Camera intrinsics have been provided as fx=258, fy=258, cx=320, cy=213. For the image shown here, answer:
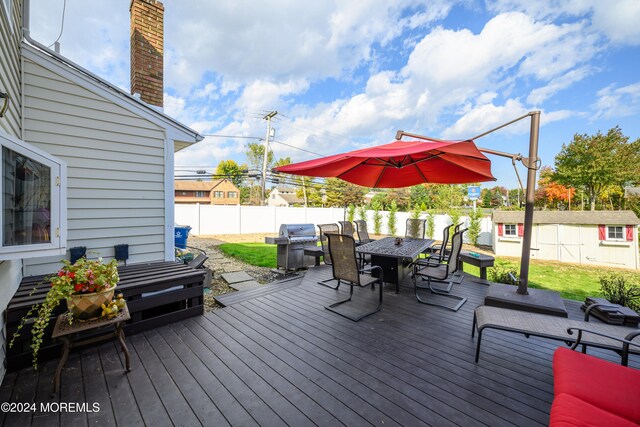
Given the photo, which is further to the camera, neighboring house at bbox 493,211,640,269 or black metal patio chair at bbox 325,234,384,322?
neighboring house at bbox 493,211,640,269

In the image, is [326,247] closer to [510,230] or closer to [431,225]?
[510,230]

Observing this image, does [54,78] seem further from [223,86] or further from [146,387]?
[223,86]

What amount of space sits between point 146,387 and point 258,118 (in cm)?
2130

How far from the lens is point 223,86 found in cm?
1461

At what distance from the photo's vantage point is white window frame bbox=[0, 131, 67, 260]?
183 centimetres

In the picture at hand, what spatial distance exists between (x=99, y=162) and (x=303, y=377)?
3.77m

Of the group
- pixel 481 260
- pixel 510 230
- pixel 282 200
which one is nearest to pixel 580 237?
pixel 510 230

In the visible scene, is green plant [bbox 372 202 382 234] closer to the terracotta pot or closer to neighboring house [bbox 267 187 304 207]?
the terracotta pot

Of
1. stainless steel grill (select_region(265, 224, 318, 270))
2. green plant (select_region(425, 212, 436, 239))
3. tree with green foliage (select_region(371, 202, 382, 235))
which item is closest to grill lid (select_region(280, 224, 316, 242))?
stainless steel grill (select_region(265, 224, 318, 270))

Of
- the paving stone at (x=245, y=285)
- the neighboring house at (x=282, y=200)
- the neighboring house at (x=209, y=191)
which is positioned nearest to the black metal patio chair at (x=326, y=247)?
the paving stone at (x=245, y=285)

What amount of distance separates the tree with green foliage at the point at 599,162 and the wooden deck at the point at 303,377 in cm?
1701

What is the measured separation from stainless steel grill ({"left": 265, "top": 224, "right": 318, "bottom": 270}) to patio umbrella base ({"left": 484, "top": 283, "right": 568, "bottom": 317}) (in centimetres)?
406

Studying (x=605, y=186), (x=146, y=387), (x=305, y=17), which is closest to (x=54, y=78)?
(x=146, y=387)

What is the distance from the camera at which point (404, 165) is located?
16.0 feet
